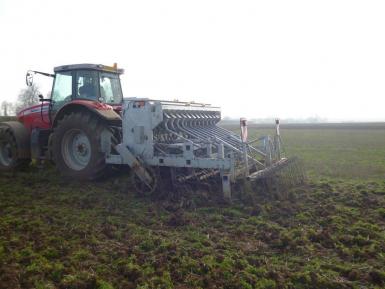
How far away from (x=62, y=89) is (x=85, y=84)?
0.72m

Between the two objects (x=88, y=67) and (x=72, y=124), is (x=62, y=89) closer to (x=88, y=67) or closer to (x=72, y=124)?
(x=88, y=67)

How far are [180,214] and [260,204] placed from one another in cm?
136

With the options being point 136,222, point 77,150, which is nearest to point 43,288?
point 136,222

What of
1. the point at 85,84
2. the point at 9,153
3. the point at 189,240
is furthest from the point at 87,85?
the point at 189,240

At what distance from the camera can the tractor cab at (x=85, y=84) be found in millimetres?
8344

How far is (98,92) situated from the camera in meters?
8.34

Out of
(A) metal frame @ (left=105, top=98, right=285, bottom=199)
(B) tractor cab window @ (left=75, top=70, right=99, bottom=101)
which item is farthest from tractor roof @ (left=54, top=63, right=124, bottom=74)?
(A) metal frame @ (left=105, top=98, right=285, bottom=199)

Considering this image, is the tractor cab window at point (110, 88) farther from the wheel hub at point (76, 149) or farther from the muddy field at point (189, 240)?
the muddy field at point (189, 240)

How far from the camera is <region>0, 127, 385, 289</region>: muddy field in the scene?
381 centimetres

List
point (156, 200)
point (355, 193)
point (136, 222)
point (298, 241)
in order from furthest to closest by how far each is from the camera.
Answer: point (355, 193), point (156, 200), point (136, 222), point (298, 241)

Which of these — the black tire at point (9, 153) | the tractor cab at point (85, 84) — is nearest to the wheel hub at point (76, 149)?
the tractor cab at point (85, 84)

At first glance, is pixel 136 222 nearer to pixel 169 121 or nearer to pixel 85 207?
pixel 85 207

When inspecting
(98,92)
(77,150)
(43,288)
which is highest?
(98,92)

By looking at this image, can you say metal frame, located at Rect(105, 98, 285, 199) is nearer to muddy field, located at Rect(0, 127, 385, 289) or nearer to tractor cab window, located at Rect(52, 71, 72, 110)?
muddy field, located at Rect(0, 127, 385, 289)
